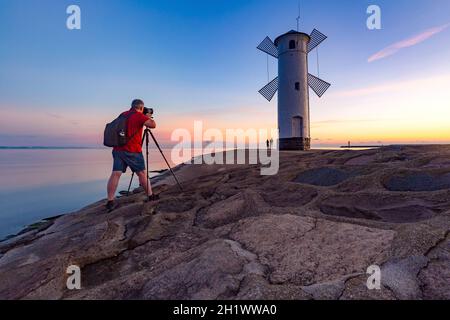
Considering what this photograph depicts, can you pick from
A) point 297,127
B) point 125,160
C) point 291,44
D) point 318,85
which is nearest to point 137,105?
point 125,160

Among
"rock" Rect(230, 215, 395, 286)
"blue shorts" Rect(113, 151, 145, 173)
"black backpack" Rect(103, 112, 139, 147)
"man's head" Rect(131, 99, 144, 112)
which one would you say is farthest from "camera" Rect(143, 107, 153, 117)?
"rock" Rect(230, 215, 395, 286)

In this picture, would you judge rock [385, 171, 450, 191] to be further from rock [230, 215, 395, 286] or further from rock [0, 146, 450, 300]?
rock [230, 215, 395, 286]

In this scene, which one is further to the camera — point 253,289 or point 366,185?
point 366,185

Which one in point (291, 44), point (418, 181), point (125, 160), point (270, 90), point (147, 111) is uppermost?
point (291, 44)

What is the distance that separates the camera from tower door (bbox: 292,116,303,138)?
20.3 m

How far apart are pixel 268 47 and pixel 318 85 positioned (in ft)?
20.2

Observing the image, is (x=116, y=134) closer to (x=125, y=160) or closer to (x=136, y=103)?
(x=125, y=160)

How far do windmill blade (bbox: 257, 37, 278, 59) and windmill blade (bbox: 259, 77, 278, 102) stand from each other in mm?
2481

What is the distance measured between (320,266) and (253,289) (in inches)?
30.6

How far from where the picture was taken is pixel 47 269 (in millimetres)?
2896

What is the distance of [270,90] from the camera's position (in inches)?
947

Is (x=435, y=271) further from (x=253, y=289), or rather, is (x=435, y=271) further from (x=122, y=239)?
(x=122, y=239)

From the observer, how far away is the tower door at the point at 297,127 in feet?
66.6
